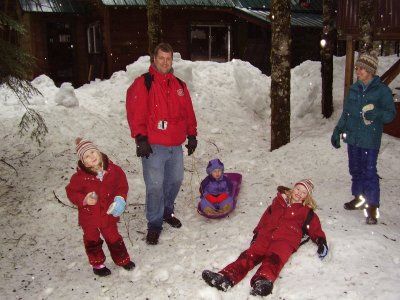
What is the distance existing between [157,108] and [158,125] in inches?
8.5

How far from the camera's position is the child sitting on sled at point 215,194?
571cm

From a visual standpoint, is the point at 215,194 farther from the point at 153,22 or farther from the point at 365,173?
the point at 153,22

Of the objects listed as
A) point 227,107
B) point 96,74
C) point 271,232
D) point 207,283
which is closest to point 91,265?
point 207,283

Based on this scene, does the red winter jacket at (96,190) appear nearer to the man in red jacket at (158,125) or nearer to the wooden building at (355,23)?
the man in red jacket at (158,125)

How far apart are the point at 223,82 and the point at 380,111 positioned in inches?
310

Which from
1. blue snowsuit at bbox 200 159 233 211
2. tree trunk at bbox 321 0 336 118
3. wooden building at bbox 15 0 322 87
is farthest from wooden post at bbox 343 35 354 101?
wooden building at bbox 15 0 322 87

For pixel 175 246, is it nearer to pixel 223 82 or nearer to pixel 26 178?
pixel 26 178

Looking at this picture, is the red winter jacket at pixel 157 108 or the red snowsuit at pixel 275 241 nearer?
the red snowsuit at pixel 275 241

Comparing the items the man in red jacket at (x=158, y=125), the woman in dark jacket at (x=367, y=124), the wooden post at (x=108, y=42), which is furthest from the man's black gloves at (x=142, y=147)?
the wooden post at (x=108, y=42)

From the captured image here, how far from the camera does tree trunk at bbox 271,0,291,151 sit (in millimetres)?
7645

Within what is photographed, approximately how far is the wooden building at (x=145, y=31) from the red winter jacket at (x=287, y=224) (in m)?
12.3

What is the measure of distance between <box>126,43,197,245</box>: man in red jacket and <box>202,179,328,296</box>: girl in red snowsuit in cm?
135

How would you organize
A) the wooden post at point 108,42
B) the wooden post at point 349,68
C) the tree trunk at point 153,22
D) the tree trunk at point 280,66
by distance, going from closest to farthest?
the tree trunk at point 280,66 < the tree trunk at point 153,22 < the wooden post at point 349,68 < the wooden post at point 108,42

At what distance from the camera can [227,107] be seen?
11.2 metres
